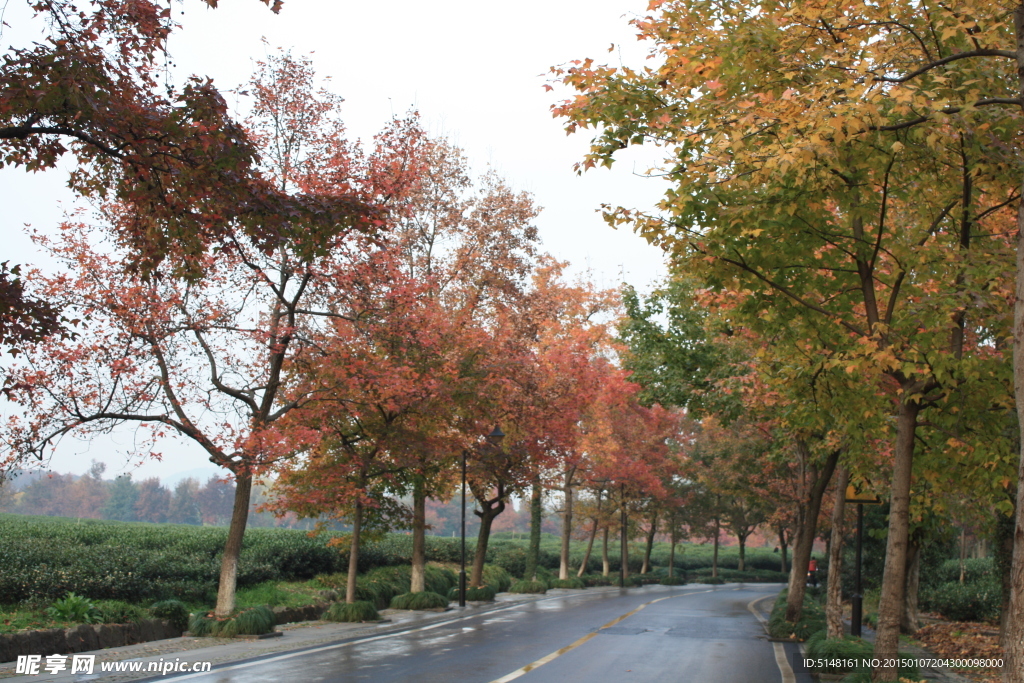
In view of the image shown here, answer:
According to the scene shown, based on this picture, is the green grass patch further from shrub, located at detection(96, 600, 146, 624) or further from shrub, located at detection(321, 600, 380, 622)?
shrub, located at detection(96, 600, 146, 624)

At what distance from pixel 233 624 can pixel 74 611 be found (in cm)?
287

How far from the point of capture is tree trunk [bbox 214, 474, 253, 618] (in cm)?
1655

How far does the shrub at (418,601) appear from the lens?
24.0m

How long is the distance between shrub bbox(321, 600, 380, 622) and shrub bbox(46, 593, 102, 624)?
6.41 m

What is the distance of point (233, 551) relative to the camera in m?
17.3

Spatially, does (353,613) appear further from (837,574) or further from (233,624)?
(837,574)

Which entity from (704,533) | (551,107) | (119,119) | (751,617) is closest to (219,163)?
(119,119)

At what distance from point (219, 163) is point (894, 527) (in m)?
8.94

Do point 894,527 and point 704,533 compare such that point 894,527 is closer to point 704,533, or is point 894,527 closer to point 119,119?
point 119,119

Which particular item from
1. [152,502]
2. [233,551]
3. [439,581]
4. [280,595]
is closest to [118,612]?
[233,551]

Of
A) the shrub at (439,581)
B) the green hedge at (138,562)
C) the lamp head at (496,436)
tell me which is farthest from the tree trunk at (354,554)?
the shrub at (439,581)

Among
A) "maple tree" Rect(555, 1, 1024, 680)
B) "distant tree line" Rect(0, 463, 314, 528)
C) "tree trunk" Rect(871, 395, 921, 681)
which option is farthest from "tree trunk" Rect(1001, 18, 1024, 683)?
"distant tree line" Rect(0, 463, 314, 528)

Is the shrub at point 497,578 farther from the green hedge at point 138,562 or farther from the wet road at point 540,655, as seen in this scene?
the wet road at point 540,655

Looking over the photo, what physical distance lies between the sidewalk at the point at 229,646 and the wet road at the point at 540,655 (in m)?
0.53
